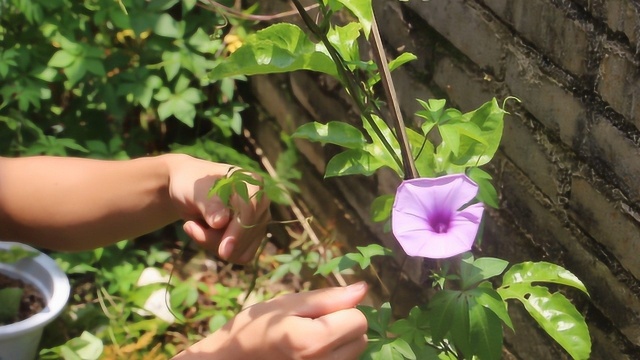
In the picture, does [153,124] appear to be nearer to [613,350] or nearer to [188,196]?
[188,196]

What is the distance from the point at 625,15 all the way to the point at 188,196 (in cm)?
69

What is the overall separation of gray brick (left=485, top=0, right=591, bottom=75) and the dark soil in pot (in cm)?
121

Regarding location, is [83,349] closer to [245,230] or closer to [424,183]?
[245,230]

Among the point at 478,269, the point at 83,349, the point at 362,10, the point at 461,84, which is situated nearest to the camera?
the point at 362,10

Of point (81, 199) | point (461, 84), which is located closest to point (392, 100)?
point (461, 84)

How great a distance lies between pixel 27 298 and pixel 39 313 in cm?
12

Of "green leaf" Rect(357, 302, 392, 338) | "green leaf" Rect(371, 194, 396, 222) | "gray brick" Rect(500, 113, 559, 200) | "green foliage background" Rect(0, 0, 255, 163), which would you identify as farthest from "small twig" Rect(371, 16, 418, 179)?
"green foliage background" Rect(0, 0, 255, 163)

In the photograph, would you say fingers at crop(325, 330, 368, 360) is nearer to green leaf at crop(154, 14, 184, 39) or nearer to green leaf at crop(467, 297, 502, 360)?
green leaf at crop(467, 297, 502, 360)

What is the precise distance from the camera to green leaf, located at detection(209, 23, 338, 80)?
3.13 feet

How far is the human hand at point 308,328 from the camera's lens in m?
1.13

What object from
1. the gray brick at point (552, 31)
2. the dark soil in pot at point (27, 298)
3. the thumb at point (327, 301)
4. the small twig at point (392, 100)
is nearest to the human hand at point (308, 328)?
the thumb at point (327, 301)

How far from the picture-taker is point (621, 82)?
3.95 feet

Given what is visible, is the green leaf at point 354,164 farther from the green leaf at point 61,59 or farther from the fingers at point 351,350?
the green leaf at point 61,59

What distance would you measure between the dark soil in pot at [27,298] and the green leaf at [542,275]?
124 centimetres
